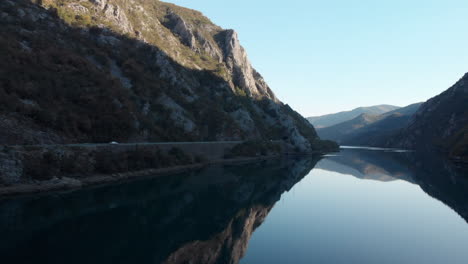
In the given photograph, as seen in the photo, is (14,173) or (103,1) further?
(103,1)

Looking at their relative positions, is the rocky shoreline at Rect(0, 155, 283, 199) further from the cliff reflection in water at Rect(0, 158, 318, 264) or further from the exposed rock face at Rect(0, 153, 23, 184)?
the cliff reflection in water at Rect(0, 158, 318, 264)

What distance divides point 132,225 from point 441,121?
18632 cm

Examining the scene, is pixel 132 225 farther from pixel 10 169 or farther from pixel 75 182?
pixel 10 169

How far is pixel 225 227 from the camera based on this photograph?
2092cm

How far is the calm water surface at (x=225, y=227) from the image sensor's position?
1517 cm

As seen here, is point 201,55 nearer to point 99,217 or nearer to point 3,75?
point 3,75

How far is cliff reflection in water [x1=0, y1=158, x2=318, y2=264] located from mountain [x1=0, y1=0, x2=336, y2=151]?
12302 millimetres

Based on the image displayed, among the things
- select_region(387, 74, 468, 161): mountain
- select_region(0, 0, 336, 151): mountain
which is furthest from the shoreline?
select_region(387, 74, 468, 161): mountain

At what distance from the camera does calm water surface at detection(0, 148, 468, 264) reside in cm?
1517

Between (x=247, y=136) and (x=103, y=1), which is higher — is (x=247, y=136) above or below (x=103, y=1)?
below

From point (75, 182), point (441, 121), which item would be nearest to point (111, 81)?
point (75, 182)

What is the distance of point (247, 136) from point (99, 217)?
2667 inches

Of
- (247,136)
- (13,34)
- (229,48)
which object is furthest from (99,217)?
(229,48)

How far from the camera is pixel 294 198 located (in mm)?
34094
